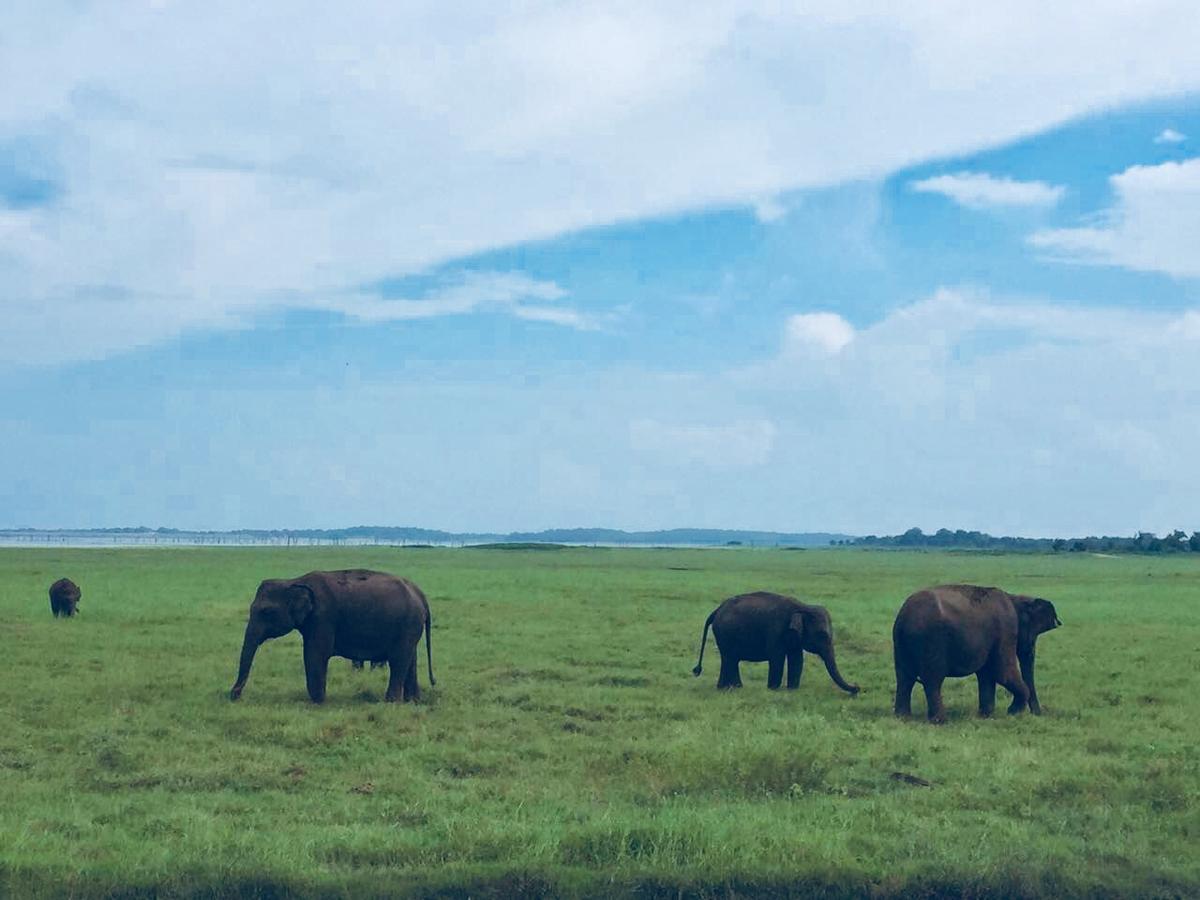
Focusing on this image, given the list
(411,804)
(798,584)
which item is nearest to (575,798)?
(411,804)

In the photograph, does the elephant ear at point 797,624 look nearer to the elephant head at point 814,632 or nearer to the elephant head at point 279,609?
the elephant head at point 814,632

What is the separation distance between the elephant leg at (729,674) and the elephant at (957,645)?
3206 millimetres

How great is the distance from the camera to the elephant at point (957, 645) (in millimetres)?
15945

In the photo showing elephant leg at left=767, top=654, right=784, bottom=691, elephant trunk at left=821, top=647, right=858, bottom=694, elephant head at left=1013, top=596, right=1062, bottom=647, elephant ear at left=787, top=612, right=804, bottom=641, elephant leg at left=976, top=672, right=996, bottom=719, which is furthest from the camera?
elephant leg at left=767, top=654, right=784, bottom=691

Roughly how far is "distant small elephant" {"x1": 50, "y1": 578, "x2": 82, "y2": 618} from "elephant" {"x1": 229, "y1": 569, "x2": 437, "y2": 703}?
47.5ft

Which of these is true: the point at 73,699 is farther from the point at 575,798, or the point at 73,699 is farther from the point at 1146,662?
the point at 1146,662

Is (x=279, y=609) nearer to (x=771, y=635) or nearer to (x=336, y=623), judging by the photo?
(x=336, y=623)

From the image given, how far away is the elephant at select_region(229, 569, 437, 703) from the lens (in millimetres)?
Result: 16938

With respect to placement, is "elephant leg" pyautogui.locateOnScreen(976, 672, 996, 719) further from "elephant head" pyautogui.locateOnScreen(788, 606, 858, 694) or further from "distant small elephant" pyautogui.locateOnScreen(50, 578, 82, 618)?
"distant small elephant" pyautogui.locateOnScreen(50, 578, 82, 618)

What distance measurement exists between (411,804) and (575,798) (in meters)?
1.55

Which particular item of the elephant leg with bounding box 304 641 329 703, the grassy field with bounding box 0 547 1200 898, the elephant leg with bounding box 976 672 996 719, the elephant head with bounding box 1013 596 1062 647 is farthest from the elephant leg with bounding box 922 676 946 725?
the elephant leg with bounding box 304 641 329 703

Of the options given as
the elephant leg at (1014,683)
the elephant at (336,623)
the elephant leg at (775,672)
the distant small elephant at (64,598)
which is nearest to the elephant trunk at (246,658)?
the elephant at (336,623)

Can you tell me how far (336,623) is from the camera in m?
17.2

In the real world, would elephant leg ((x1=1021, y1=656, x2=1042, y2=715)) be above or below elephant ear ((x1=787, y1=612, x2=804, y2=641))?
below
